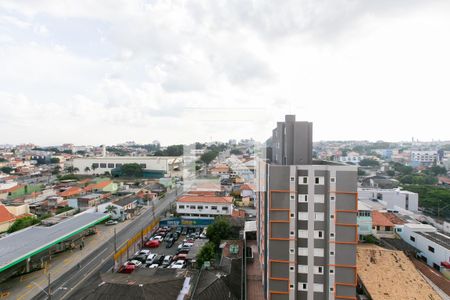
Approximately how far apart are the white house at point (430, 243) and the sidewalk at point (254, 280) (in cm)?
817

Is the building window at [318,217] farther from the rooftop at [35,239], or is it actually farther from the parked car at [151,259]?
the rooftop at [35,239]

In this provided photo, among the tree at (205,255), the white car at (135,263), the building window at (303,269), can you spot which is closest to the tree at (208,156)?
the white car at (135,263)

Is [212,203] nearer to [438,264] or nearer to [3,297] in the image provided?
[3,297]

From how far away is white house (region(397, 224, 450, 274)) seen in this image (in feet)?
37.0

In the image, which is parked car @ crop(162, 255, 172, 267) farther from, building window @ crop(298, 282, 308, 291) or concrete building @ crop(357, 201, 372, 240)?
concrete building @ crop(357, 201, 372, 240)

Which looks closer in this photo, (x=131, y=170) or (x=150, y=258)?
(x=150, y=258)

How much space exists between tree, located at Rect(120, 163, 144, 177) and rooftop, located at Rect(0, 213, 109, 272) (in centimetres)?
2274

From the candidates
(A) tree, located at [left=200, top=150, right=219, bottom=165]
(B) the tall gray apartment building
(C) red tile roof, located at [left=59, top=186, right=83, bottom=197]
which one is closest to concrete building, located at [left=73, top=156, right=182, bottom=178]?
(A) tree, located at [left=200, top=150, right=219, bottom=165]

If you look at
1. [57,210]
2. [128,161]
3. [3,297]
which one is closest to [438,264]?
[3,297]

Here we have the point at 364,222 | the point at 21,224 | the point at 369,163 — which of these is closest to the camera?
the point at 364,222

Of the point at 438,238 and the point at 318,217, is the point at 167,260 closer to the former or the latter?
the point at 318,217

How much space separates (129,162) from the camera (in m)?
41.7

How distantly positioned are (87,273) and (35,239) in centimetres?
320

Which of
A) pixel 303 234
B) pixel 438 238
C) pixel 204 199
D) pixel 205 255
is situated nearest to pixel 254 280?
pixel 205 255
